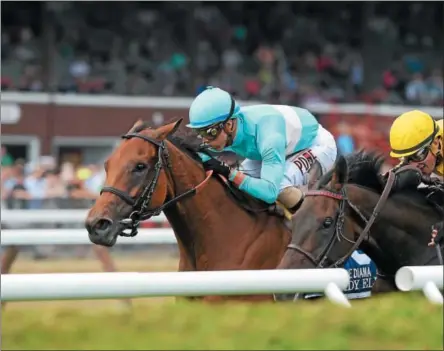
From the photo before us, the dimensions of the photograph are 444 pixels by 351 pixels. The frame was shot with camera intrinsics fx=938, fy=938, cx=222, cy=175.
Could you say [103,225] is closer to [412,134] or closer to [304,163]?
[304,163]

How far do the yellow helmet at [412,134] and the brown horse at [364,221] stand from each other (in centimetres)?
12

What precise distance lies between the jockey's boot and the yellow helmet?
0.49m

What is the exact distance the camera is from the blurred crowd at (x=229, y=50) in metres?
16.9

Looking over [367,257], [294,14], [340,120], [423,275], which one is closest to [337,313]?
[423,275]

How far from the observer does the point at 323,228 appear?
386 centimetres

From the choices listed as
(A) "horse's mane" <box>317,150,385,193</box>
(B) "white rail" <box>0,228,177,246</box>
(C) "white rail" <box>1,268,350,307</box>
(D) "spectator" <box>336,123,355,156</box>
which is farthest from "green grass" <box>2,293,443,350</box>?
(D) "spectator" <box>336,123,355,156</box>

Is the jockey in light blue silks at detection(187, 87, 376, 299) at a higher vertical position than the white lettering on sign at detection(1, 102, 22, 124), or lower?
higher

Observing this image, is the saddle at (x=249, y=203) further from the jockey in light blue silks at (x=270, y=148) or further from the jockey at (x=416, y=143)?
the jockey at (x=416, y=143)

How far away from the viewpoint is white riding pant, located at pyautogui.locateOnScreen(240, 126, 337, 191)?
4238 millimetres

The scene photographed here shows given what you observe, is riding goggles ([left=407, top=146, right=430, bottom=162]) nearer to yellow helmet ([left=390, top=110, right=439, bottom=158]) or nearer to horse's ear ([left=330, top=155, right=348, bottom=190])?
yellow helmet ([left=390, top=110, right=439, bottom=158])

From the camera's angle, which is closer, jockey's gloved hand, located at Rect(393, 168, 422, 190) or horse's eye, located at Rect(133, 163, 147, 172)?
horse's eye, located at Rect(133, 163, 147, 172)

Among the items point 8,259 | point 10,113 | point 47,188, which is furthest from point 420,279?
point 10,113

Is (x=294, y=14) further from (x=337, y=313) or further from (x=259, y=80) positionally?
(x=337, y=313)

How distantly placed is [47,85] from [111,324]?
15.3 metres
